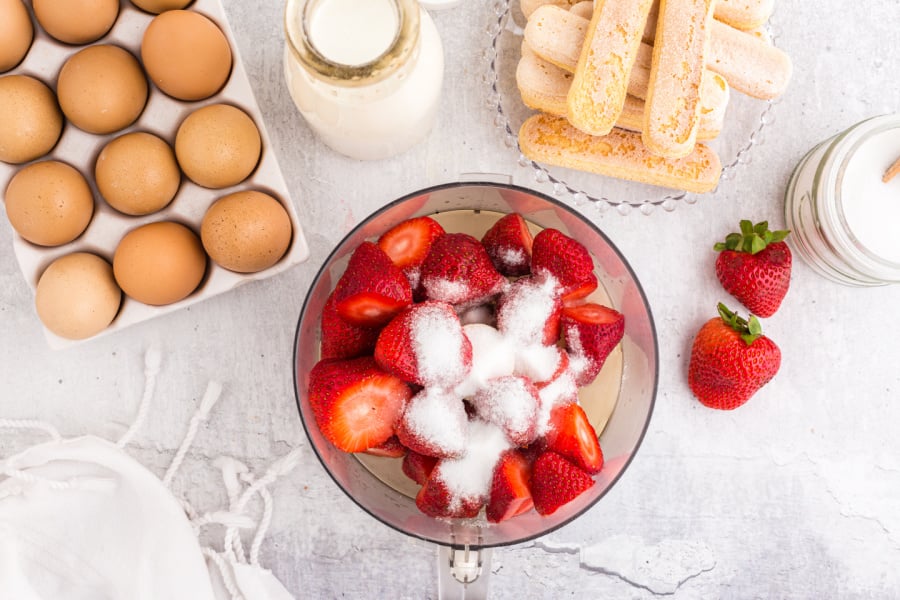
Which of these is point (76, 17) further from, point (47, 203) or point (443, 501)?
point (443, 501)

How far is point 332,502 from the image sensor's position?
100 cm

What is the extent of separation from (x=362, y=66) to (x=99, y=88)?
349 mm

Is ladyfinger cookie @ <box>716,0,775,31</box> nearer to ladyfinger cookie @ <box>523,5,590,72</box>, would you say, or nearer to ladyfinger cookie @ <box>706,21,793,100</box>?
ladyfinger cookie @ <box>706,21,793,100</box>

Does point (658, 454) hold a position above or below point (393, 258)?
below

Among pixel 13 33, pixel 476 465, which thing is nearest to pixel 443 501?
pixel 476 465

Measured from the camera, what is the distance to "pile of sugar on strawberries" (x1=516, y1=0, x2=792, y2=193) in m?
0.85

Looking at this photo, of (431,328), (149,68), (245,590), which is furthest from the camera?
(245,590)

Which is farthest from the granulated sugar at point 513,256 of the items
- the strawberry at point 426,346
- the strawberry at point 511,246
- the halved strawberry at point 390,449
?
the halved strawberry at point 390,449

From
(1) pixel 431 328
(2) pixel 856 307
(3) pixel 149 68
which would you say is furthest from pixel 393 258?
(2) pixel 856 307

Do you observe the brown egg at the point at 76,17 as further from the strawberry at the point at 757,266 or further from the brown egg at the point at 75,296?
the strawberry at the point at 757,266

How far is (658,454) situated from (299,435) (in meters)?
0.45

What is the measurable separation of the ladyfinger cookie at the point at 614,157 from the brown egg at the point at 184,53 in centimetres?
36

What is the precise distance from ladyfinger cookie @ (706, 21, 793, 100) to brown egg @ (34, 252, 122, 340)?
2.38ft

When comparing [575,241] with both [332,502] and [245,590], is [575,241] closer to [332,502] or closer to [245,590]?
[332,502]
